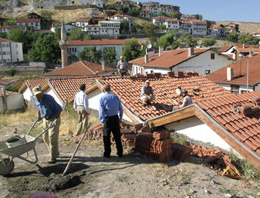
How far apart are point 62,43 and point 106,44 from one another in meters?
40.6

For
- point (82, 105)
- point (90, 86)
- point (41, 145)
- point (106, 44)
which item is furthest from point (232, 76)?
point (106, 44)

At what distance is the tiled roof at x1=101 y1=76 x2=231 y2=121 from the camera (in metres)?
9.81

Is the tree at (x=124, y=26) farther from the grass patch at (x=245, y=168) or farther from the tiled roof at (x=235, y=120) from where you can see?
the grass patch at (x=245, y=168)

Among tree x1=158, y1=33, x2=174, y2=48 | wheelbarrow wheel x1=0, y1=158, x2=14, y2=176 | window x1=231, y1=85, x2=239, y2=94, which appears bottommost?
window x1=231, y1=85, x2=239, y2=94

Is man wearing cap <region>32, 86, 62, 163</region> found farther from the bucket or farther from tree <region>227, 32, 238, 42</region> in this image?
tree <region>227, 32, 238, 42</region>

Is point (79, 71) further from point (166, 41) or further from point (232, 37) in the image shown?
point (232, 37)

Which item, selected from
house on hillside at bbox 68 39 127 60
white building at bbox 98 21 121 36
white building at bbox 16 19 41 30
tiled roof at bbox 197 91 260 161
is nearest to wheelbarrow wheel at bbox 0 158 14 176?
tiled roof at bbox 197 91 260 161

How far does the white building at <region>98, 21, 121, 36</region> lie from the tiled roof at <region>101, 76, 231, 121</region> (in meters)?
89.7

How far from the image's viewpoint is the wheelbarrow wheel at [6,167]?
501 centimetres

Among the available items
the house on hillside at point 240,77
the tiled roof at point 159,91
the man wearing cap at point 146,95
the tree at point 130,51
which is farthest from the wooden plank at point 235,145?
A: the tree at point 130,51

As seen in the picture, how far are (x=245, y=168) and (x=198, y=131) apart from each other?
6.60 feet

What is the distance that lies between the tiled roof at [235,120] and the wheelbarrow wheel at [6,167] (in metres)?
4.86

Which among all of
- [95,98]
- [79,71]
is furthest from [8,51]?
[95,98]

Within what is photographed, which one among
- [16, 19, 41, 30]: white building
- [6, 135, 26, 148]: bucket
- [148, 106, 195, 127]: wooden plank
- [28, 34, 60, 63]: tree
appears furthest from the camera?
[16, 19, 41, 30]: white building
